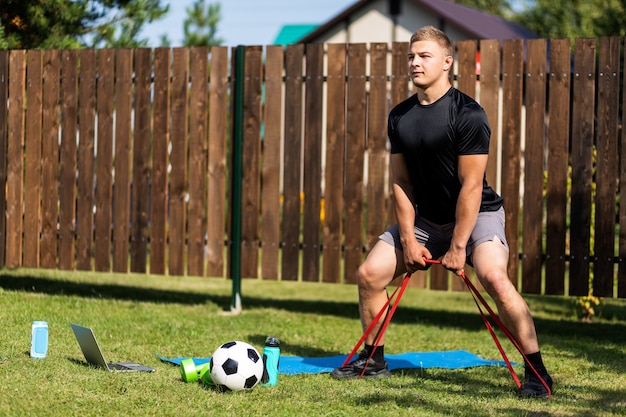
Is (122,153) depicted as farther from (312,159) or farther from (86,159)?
(312,159)

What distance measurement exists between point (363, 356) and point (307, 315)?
9.64 feet

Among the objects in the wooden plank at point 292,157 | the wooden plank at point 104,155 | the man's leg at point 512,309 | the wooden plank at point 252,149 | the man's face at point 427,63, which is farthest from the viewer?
the wooden plank at point 104,155

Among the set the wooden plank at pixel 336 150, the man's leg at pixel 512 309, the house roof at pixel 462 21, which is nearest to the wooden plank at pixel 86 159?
the wooden plank at pixel 336 150

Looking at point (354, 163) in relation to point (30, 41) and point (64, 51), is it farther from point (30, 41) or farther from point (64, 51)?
point (30, 41)

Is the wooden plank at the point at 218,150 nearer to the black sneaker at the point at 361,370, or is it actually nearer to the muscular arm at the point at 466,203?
the black sneaker at the point at 361,370

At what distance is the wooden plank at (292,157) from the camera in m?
8.52

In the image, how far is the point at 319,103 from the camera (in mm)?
8492

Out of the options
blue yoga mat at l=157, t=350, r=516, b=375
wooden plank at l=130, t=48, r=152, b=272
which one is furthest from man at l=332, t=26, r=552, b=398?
wooden plank at l=130, t=48, r=152, b=272

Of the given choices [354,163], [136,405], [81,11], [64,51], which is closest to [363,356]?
[136,405]

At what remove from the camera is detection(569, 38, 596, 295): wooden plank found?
25.6ft

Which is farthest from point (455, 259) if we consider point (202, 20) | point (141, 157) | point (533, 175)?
point (202, 20)

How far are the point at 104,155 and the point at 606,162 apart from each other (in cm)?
448

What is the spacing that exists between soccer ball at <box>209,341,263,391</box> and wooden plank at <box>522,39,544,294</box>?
3.33m

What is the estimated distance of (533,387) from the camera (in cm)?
551
